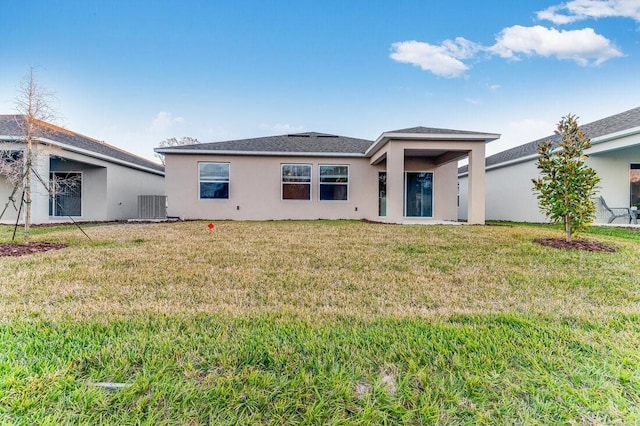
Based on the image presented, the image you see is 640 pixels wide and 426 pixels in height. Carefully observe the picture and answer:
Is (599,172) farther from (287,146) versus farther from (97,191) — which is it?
(97,191)

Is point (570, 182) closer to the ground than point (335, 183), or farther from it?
closer to the ground

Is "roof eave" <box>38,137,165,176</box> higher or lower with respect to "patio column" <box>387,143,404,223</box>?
higher

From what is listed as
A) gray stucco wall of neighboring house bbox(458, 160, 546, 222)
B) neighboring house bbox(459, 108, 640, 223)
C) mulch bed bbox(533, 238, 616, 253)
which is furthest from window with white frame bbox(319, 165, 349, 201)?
mulch bed bbox(533, 238, 616, 253)

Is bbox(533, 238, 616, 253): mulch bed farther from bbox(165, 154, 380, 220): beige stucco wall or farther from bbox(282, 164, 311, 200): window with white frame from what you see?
bbox(282, 164, 311, 200): window with white frame

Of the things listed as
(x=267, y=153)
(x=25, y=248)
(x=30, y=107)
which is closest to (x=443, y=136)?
(x=267, y=153)

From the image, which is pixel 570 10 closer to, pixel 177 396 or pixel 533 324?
pixel 533 324

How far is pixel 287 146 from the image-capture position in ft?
46.1

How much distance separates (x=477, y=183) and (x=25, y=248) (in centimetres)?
1225

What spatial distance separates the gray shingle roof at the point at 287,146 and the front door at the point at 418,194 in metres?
2.66

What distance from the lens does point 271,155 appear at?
1343 cm

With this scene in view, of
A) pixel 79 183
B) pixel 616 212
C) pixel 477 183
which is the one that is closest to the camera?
pixel 477 183

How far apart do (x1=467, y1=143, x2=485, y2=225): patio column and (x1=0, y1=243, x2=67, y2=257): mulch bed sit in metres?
11.5

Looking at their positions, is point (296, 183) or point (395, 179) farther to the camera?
point (296, 183)

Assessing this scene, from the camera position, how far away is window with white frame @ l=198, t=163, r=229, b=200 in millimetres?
13375
